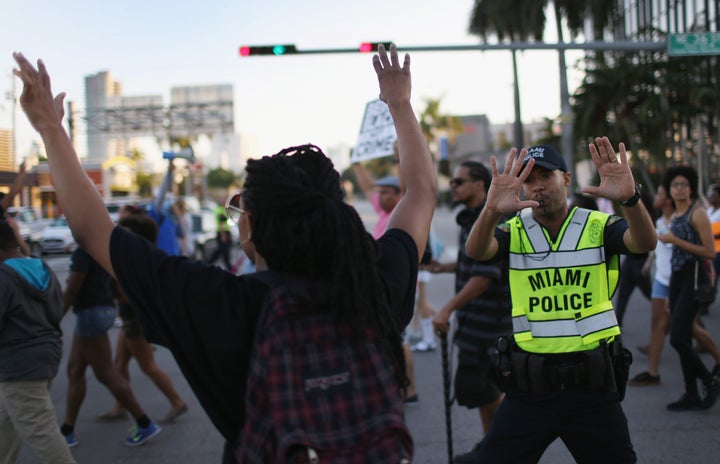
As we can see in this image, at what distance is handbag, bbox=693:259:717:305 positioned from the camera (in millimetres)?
5730

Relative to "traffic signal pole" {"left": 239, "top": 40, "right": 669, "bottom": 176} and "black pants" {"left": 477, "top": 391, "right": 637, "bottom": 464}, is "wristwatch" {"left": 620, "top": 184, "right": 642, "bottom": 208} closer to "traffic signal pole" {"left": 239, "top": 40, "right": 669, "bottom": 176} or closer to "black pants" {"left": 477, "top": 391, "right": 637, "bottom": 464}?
"black pants" {"left": 477, "top": 391, "right": 637, "bottom": 464}

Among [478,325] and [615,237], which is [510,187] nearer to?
[615,237]

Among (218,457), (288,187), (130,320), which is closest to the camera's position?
(288,187)

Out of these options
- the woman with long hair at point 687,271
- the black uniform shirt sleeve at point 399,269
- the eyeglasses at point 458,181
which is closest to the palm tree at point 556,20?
the woman with long hair at point 687,271

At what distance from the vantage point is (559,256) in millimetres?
3143

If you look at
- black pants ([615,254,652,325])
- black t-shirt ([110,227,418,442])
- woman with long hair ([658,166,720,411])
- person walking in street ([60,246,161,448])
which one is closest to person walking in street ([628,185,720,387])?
woman with long hair ([658,166,720,411])

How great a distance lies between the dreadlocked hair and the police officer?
116cm

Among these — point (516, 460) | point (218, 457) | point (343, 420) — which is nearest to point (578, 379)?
point (516, 460)

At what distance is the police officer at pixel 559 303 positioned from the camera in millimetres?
2873

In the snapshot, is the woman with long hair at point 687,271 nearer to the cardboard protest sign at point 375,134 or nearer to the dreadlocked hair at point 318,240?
the cardboard protest sign at point 375,134

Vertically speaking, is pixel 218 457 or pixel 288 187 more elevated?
pixel 288 187

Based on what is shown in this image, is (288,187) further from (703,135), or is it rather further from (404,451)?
(703,135)

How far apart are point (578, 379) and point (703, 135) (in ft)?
71.2

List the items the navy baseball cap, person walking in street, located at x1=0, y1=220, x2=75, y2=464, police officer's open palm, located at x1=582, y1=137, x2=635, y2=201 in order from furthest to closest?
1. person walking in street, located at x1=0, y1=220, x2=75, y2=464
2. the navy baseball cap
3. police officer's open palm, located at x1=582, y1=137, x2=635, y2=201
